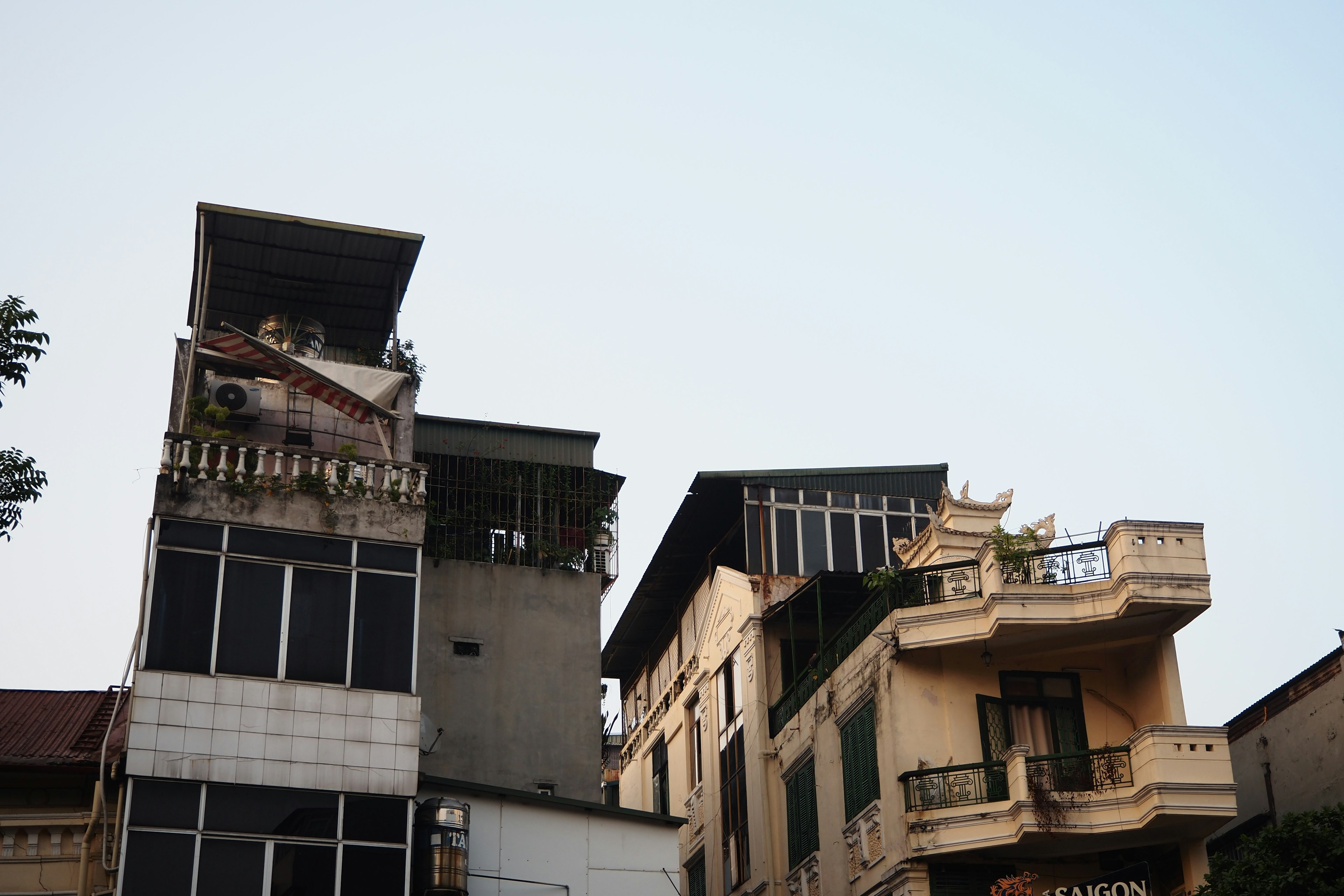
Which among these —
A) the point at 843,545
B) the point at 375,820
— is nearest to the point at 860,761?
the point at 843,545

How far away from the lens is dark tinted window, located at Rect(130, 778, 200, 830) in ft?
58.9

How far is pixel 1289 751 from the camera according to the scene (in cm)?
2725

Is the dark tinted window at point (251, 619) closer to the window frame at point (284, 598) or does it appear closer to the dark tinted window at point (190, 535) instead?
the window frame at point (284, 598)

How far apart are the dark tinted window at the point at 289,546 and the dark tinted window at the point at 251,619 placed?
0.18 m

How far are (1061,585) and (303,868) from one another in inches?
479

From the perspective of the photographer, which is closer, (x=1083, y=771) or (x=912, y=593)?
(x=1083, y=771)

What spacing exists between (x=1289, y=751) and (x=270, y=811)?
1840cm

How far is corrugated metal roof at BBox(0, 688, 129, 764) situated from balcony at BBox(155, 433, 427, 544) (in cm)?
288

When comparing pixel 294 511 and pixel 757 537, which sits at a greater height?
pixel 757 537

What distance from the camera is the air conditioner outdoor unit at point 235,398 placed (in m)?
23.9

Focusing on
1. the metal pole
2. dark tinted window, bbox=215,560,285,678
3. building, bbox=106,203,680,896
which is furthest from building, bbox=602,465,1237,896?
the metal pole

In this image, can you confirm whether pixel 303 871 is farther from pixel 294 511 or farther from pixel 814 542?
pixel 814 542

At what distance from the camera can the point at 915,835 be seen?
2289 centimetres

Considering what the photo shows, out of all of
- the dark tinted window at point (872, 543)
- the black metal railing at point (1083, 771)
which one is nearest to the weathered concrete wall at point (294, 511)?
the black metal railing at point (1083, 771)
